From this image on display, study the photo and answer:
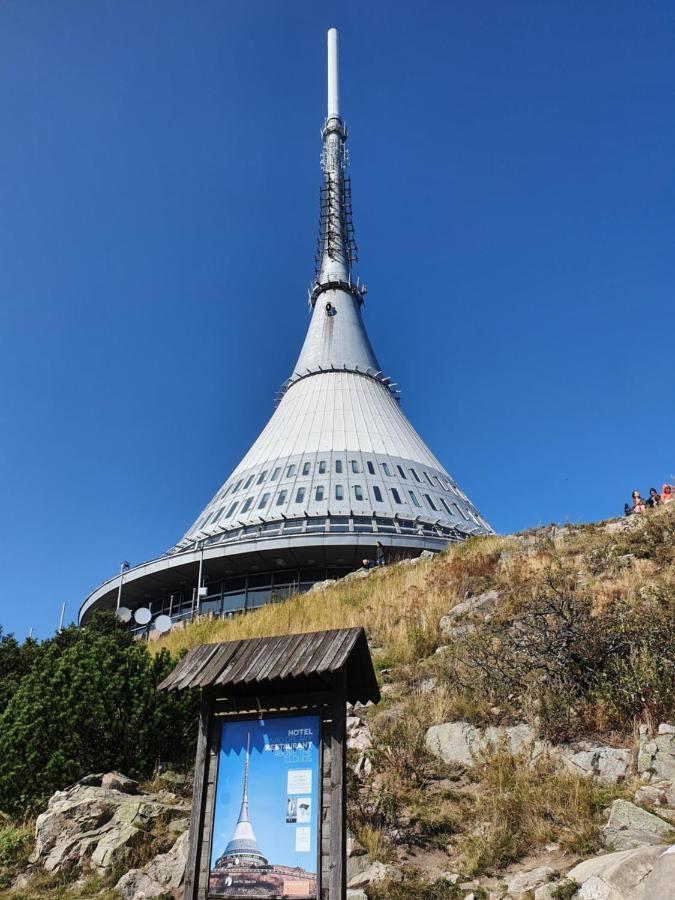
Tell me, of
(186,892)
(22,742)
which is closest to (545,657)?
(186,892)

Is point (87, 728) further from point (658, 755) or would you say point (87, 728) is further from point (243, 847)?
point (658, 755)

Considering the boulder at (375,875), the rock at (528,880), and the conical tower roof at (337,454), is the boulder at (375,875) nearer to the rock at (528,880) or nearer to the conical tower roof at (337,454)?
the rock at (528,880)

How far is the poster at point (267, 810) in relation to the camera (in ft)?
19.3

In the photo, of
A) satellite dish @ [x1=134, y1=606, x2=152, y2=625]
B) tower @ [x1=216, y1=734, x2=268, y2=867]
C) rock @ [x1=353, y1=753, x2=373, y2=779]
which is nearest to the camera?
tower @ [x1=216, y1=734, x2=268, y2=867]

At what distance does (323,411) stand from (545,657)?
2914 centimetres

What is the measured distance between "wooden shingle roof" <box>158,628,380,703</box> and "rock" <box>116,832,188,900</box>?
80.7 inches

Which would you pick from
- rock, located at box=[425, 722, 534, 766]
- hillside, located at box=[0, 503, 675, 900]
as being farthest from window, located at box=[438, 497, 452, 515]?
rock, located at box=[425, 722, 534, 766]

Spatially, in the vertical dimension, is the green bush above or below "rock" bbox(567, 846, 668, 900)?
above

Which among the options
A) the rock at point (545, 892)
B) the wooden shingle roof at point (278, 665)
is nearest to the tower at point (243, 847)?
the wooden shingle roof at point (278, 665)

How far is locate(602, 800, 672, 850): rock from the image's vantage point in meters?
6.45

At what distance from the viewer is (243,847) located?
606 cm

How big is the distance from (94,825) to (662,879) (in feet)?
19.6

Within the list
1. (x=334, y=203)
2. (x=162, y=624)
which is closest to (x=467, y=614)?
(x=162, y=624)

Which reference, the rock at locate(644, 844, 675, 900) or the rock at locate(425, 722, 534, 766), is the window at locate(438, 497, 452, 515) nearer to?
the rock at locate(425, 722, 534, 766)
